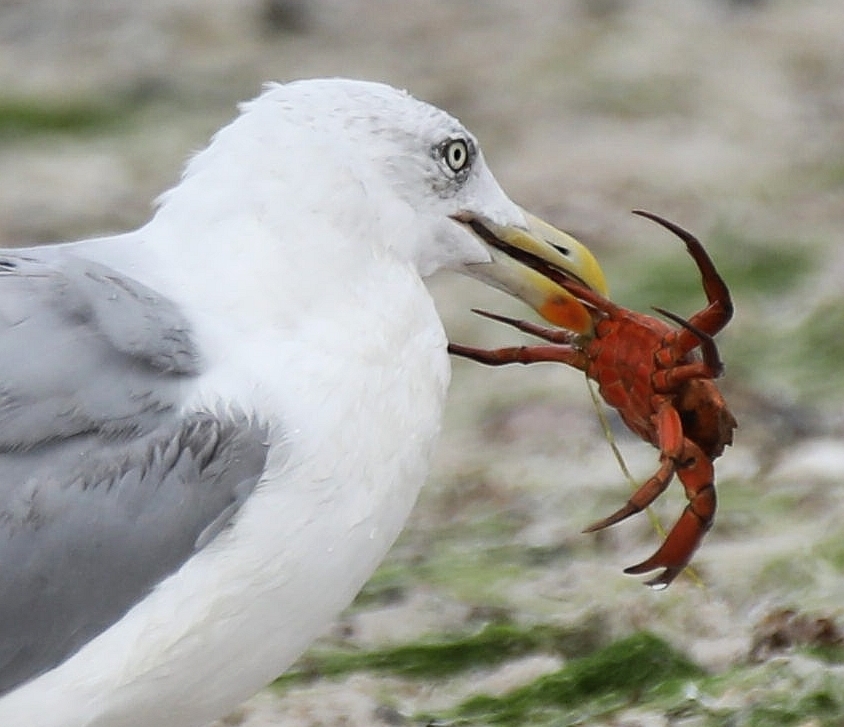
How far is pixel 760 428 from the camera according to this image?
244 inches

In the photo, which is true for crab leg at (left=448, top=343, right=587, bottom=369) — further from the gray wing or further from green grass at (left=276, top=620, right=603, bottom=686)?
the gray wing

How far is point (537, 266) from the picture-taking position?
13.3 ft

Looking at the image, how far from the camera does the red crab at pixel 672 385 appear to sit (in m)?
3.91

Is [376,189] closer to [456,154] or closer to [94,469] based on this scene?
[456,154]

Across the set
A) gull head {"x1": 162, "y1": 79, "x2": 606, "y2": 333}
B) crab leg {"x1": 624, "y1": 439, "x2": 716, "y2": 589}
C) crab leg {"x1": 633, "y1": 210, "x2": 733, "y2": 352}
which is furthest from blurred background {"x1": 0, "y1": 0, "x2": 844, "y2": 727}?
gull head {"x1": 162, "y1": 79, "x2": 606, "y2": 333}

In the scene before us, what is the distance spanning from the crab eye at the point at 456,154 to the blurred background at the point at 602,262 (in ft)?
3.91

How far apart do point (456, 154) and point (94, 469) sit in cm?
101

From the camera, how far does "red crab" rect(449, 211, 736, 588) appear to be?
3914 millimetres

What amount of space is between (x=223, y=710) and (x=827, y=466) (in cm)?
266

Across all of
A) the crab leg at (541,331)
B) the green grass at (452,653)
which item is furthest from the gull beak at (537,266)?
the green grass at (452,653)

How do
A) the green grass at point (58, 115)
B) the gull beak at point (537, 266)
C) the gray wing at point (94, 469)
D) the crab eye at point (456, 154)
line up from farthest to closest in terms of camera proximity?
the green grass at point (58, 115)
the gull beak at point (537, 266)
the crab eye at point (456, 154)
the gray wing at point (94, 469)

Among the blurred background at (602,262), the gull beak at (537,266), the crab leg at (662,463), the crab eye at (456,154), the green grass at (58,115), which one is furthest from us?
the green grass at (58,115)

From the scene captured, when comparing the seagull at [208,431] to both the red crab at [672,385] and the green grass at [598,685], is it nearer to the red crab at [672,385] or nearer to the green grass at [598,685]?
the red crab at [672,385]

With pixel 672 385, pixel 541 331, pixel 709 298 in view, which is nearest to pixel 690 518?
pixel 672 385
